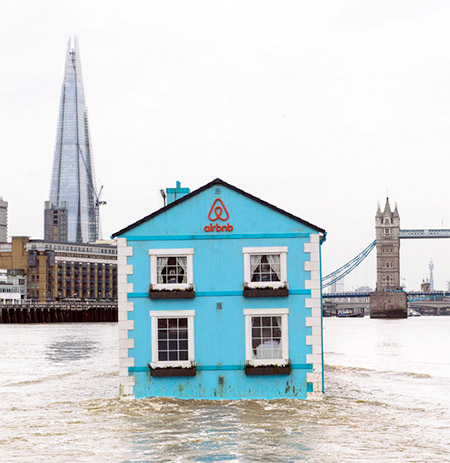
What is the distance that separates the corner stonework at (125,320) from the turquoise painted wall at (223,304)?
0.46 feet

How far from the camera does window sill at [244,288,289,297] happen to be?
23.4m

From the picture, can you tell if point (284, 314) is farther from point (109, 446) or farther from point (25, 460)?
point (25, 460)

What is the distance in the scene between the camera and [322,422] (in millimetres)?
22359

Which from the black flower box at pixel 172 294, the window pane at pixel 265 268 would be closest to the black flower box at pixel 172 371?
the black flower box at pixel 172 294

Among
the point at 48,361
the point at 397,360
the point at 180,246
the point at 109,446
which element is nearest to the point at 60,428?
the point at 109,446

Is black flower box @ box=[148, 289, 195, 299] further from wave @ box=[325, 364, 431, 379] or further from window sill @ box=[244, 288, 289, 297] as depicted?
wave @ box=[325, 364, 431, 379]

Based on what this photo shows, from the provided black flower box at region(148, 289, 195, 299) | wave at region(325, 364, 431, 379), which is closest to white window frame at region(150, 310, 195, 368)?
black flower box at region(148, 289, 195, 299)

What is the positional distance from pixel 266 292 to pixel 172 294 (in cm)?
260

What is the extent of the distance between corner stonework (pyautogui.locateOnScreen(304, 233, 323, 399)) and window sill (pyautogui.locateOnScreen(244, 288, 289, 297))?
0.68 m

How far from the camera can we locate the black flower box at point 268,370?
2341 cm

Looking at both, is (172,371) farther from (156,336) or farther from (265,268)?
(265,268)

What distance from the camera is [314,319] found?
23469 mm

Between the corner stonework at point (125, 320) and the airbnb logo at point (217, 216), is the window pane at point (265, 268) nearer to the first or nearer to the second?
the airbnb logo at point (217, 216)

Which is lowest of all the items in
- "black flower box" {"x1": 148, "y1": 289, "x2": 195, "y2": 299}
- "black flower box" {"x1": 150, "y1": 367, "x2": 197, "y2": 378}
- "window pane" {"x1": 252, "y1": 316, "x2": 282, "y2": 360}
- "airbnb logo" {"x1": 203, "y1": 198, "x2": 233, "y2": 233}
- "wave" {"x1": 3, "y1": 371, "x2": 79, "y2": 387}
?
"wave" {"x1": 3, "y1": 371, "x2": 79, "y2": 387}
